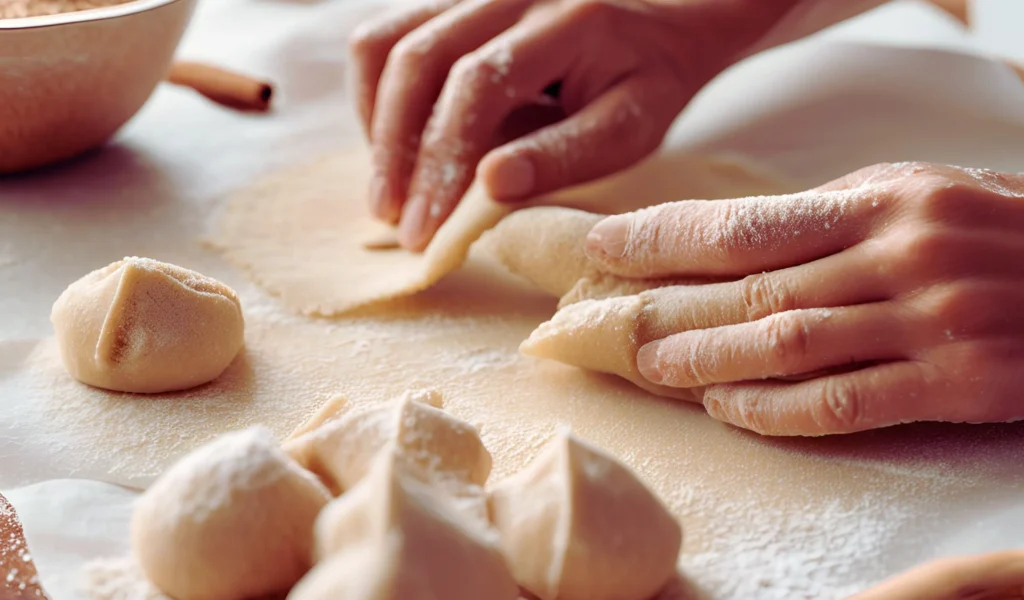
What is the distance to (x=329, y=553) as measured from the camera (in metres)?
0.82

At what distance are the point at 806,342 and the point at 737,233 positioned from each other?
168 mm

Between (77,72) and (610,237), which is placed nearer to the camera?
(610,237)

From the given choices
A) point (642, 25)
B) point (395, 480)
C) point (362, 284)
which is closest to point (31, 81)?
point (362, 284)

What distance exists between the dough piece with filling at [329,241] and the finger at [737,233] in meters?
0.30

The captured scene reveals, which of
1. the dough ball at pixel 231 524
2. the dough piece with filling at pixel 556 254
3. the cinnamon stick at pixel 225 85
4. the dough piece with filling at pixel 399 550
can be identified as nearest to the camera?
the dough piece with filling at pixel 399 550

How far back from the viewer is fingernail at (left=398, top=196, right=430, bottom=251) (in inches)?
64.0

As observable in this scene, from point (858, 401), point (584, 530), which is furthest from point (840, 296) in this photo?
point (584, 530)

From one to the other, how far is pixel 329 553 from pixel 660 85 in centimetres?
121

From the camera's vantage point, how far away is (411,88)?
5.69 ft

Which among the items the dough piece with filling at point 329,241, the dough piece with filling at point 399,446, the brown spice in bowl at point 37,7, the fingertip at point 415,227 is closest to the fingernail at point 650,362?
the dough piece with filling at point 399,446

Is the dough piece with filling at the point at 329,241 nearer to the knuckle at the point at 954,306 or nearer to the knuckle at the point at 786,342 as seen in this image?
the knuckle at the point at 786,342

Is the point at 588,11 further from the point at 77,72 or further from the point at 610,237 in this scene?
the point at 77,72

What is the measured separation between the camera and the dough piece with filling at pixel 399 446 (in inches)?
36.6

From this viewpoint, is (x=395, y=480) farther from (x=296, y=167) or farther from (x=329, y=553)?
(x=296, y=167)
